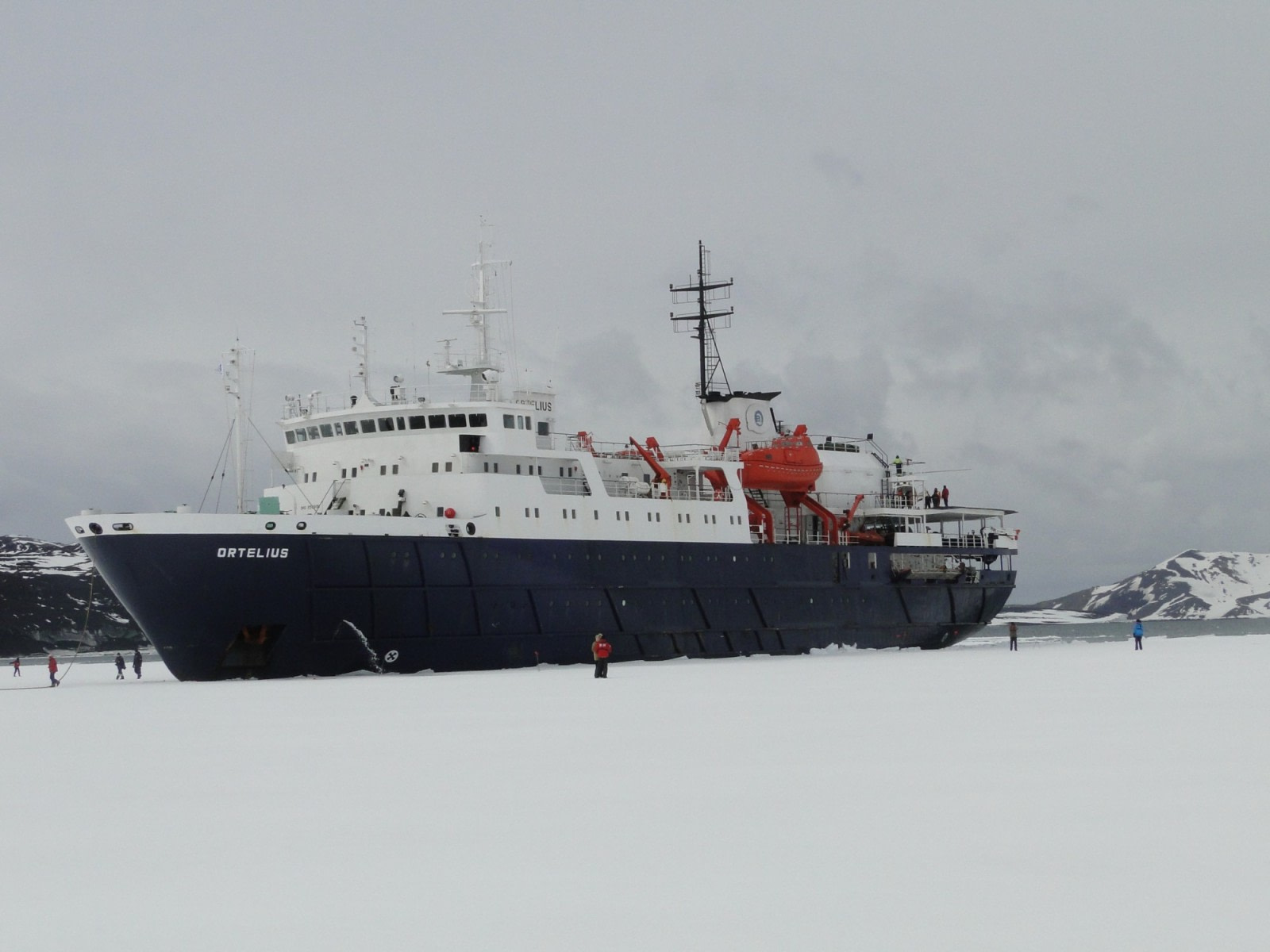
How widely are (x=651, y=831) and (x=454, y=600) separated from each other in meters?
22.9

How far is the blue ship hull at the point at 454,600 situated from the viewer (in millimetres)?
28578

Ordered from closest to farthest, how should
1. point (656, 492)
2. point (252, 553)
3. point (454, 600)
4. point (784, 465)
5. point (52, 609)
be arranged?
point (252, 553)
point (454, 600)
point (656, 492)
point (784, 465)
point (52, 609)

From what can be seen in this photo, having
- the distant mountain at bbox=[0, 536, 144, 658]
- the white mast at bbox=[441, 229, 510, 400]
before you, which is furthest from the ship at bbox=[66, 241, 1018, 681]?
the distant mountain at bbox=[0, 536, 144, 658]

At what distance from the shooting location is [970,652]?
133 ft

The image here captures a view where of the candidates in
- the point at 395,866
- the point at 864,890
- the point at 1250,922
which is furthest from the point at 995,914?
the point at 395,866

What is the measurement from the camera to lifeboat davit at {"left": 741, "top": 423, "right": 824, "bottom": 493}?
41875mm

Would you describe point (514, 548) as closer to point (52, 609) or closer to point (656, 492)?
point (656, 492)

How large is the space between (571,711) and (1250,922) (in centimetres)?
1256

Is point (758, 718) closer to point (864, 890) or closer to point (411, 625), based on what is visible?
point (864, 890)

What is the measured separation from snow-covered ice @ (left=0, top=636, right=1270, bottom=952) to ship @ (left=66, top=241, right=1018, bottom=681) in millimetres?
11156

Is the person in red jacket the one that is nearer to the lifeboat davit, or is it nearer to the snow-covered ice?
the snow-covered ice

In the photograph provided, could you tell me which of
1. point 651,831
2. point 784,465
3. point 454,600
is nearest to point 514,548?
point 454,600

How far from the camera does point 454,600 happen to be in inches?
1243

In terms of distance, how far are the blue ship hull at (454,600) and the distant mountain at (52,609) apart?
7161 cm
